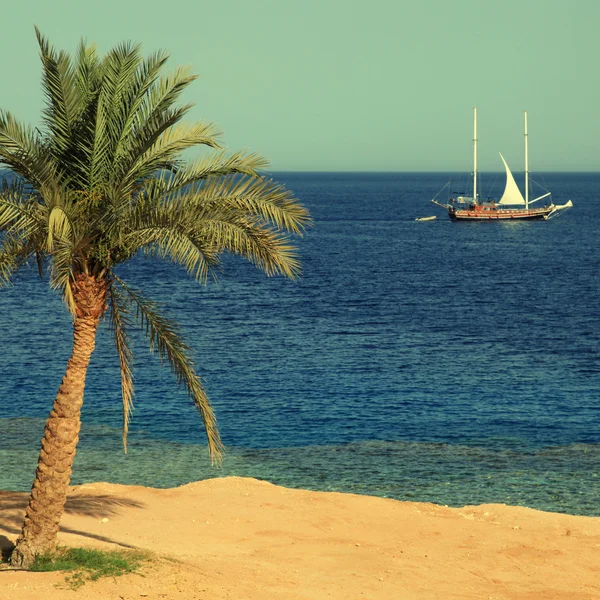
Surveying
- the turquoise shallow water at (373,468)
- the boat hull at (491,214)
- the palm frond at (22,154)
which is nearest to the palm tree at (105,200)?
the palm frond at (22,154)

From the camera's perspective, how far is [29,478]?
32.5m

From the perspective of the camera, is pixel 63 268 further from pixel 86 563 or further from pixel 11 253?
pixel 86 563

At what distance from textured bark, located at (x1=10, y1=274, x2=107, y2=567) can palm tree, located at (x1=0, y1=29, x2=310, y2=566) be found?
0.9 inches

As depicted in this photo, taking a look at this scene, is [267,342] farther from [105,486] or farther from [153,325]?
[153,325]

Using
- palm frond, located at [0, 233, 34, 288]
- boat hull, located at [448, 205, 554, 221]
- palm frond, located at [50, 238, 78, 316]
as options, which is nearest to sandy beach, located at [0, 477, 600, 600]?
palm frond, located at [50, 238, 78, 316]

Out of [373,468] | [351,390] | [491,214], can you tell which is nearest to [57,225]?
[373,468]

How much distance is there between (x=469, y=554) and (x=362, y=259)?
89.7 metres

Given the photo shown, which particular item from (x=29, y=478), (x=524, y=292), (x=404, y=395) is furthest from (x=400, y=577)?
(x=524, y=292)

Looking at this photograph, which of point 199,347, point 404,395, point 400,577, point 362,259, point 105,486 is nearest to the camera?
point 400,577

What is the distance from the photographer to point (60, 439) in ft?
59.9

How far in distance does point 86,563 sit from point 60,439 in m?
2.46

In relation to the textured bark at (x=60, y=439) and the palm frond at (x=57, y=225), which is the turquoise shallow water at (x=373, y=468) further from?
the palm frond at (x=57, y=225)

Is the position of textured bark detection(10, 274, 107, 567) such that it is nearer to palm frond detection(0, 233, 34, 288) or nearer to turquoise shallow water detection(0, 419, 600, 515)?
palm frond detection(0, 233, 34, 288)

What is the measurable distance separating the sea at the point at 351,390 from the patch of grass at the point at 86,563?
44.8 feet
